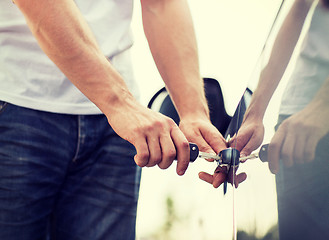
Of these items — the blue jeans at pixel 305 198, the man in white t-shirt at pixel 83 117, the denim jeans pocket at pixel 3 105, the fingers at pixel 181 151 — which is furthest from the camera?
the denim jeans pocket at pixel 3 105

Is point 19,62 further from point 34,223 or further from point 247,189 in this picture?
point 247,189

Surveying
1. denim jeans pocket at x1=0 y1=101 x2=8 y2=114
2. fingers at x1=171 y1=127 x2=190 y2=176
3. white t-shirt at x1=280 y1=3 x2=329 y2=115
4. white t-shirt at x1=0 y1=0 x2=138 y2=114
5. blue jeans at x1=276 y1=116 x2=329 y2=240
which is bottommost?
blue jeans at x1=276 y1=116 x2=329 y2=240

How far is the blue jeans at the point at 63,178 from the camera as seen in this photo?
0.89m

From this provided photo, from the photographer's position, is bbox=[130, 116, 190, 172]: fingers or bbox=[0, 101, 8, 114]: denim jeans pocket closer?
bbox=[130, 116, 190, 172]: fingers

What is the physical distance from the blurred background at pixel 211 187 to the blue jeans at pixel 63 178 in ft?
0.39

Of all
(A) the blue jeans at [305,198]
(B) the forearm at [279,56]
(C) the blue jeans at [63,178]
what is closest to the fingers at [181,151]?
(B) the forearm at [279,56]

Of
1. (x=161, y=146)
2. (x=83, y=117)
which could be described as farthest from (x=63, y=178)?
(x=161, y=146)

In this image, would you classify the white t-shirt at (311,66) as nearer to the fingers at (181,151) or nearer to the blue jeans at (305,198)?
the blue jeans at (305,198)

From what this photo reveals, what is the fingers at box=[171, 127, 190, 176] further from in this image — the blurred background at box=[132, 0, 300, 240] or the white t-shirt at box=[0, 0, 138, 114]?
the white t-shirt at box=[0, 0, 138, 114]

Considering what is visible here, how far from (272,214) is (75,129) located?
2.07ft

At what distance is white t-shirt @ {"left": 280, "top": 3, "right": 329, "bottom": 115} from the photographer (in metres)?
0.37

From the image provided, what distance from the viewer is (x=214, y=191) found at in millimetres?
735

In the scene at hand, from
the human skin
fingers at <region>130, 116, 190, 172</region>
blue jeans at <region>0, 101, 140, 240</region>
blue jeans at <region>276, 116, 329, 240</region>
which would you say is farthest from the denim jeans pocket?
blue jeans at <region>276, 116, 329, 240</region>

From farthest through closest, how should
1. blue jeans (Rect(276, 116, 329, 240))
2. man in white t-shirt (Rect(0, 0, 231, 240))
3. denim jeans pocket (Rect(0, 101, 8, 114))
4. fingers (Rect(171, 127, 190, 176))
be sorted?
denim jeans pocket (Rect(0, 101, 8, 114)) < man in white t-shirt (Rect(0, 0, 231, 240)) < fingers (Rect(171, 127, 190, 176)) < blue jeans (Rect(276, 116, 329, 240))
